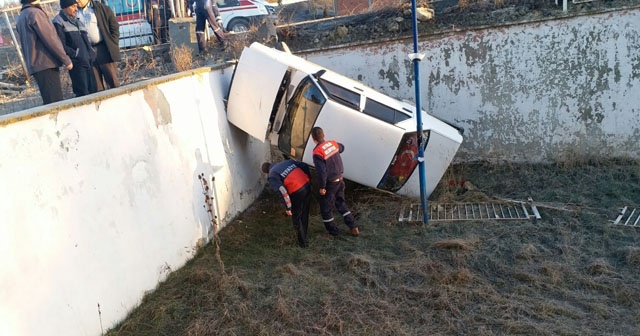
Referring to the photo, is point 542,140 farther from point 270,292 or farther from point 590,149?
point 270,292

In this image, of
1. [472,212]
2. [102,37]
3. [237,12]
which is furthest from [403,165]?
[237,12]

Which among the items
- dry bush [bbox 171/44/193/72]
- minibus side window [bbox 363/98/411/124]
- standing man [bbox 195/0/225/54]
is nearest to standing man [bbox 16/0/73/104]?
minibus side window [bbox 363/98/411/124]

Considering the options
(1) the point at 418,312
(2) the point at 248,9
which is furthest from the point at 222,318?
(2) the point at 248,9

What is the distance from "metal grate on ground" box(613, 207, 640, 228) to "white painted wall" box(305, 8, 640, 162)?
2.10 m

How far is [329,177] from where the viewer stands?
6.11 meters

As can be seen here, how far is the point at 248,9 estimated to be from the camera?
13.5 metres

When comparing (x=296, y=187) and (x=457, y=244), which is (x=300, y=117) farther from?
(x=457, y=244)

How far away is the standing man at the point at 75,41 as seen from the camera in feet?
20.2

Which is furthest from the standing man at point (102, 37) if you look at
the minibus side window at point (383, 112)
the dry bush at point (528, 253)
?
the dry bush at point (528, 253)

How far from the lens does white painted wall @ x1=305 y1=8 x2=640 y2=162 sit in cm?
806

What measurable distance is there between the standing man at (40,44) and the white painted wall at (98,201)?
1.23m

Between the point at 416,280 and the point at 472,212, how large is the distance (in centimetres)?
227

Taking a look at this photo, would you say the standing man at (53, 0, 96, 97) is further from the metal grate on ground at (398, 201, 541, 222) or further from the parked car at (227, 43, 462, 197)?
the metal grate on ground at (398, 201, 541, 222)

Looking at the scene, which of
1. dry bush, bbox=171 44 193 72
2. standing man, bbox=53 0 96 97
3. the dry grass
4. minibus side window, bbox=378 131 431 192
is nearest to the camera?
the dry grass
